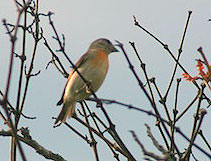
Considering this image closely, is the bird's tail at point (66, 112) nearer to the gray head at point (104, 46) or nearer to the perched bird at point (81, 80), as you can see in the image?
the perched bird at point (81, 80)

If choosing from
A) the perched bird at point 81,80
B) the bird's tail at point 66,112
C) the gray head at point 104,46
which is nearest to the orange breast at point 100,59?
the perched bird at point 81,80

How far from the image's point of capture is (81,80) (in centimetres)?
694

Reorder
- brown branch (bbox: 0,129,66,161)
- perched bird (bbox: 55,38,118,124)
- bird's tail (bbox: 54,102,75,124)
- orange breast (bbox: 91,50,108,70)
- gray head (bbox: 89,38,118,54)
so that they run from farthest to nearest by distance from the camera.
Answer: gray head (bbox: 89,38,118,54), orange breast (bbox: 91,50,108,70), perched bird (bbox: 55,38,118,124), bird's tail (bbox: 54,102,75,124), brown branch (bbox: 0,129,66,161)

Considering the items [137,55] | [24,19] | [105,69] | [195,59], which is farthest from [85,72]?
[195,59]

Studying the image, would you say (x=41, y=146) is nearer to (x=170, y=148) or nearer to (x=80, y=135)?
(x=80, y=135)

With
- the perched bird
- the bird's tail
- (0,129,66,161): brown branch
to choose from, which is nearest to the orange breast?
the perched bird

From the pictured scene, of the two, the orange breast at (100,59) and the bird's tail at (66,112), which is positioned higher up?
the orange breast at (100,59)

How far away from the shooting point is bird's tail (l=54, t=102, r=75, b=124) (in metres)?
6.72

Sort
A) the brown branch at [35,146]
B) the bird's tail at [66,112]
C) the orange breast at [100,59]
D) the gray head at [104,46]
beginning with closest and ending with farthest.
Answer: the brown branch at [35,146] < the bird's tail at [66,112] < the orange breast at [100,59] < the gray head at [104,46]

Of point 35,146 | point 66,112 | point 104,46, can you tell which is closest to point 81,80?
point 66,112

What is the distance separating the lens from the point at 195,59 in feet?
12.0

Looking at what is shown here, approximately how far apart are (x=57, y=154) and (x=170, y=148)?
1381 millimetres

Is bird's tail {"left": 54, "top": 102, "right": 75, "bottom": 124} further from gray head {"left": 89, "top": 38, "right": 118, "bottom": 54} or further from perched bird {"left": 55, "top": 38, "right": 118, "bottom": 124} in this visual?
gray head {"left": 89, "top": 38, "right": 118, "bottom": 54}

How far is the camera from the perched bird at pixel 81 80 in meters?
6.82
